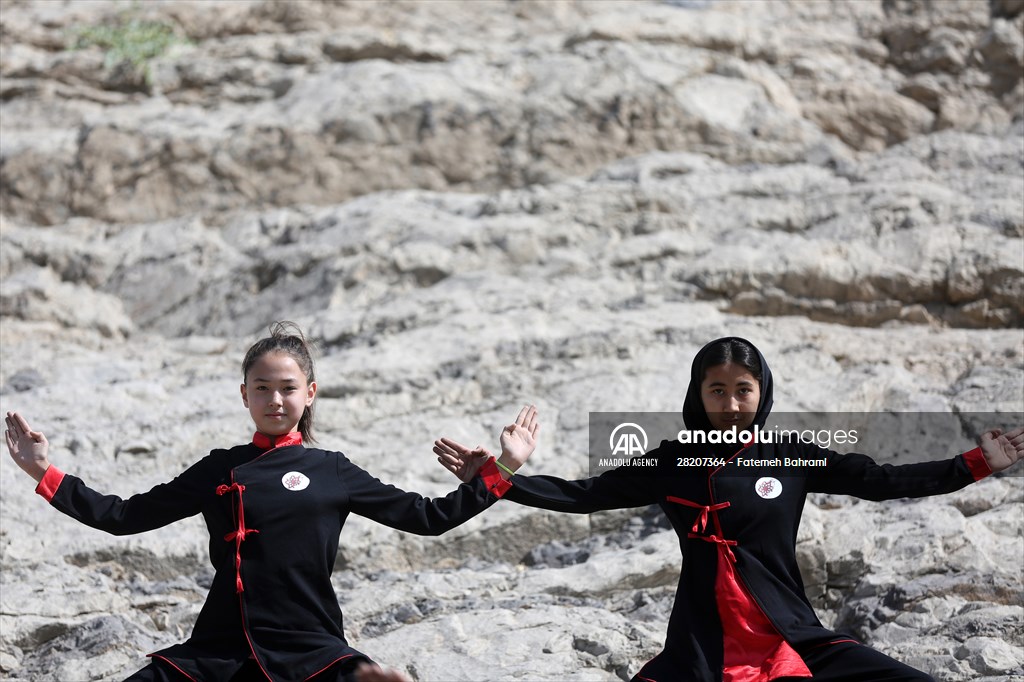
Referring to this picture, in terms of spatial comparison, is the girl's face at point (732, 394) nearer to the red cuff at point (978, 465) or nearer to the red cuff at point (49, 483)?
the red cuff at point (978, 465)

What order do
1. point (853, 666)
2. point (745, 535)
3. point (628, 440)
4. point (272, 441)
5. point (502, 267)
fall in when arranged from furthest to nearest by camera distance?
point (502, 267)
point (628, 440)
point (272, 441)
point (745, 535)
point (853, 666)

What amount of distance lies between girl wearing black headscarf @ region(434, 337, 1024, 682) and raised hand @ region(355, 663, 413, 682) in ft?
2.34

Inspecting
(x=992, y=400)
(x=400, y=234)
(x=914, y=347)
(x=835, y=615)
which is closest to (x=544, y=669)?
(x=835, y=615)

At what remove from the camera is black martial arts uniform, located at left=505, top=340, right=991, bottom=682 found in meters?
2.88

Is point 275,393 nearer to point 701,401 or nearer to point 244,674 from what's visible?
point 244,674

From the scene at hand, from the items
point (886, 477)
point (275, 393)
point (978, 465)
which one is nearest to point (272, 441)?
point (275, 393)

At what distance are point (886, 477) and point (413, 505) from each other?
1410 mm

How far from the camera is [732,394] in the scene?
3.15 metres

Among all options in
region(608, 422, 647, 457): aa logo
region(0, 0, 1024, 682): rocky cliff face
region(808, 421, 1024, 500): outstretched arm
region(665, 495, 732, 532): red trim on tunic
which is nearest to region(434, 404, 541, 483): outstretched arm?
region(665, 495, 732, 532): red trim on tunic

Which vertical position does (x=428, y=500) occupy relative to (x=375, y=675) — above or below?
above

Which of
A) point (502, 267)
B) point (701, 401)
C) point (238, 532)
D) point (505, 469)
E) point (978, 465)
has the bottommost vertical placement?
point (238, 532)

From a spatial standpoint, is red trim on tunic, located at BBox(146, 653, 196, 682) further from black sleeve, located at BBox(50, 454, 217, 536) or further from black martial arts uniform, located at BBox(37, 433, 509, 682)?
black sleeve, located at BBox(50, 454, 217, 536)

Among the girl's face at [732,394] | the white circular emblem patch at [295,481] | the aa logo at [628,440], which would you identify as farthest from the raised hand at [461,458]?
the aa logo at [628,440]

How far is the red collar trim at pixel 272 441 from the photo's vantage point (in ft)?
10.4
